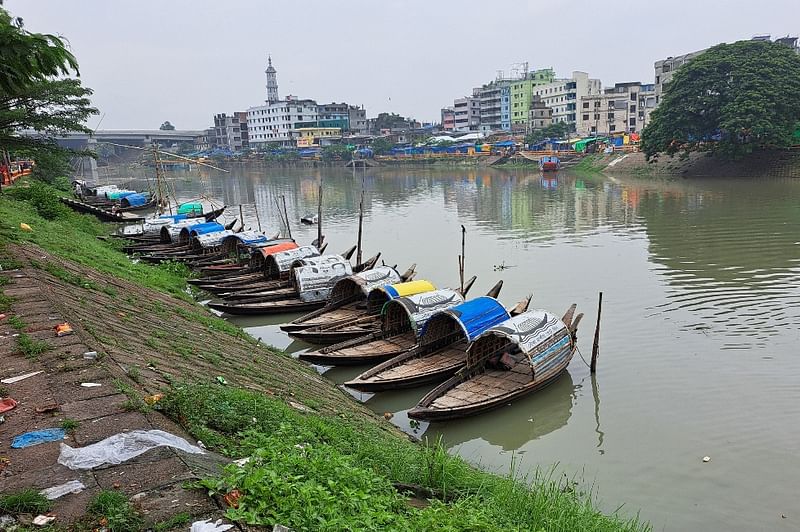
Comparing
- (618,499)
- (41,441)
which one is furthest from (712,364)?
(41,441)

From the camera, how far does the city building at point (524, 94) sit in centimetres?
9706

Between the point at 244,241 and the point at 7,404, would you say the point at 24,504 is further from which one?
the point at 244,241

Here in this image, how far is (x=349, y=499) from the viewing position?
4.54 meters

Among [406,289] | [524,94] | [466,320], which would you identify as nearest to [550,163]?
[524,94]

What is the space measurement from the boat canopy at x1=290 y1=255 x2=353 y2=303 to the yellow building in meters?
90.1

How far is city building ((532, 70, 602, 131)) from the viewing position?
288 ft

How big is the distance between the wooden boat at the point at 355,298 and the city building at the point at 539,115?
81.8 meters

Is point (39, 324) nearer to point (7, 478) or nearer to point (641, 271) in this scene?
point (7, 478)

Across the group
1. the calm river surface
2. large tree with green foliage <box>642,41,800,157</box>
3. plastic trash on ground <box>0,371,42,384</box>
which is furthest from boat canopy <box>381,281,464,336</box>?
large tree with green foliage <box>642,41,800,157</box>

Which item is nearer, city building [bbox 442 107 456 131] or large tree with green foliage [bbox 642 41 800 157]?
large tree with green foliage [bbox 642 41 800 157]

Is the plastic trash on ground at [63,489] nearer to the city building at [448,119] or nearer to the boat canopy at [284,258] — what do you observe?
the boat canopy at [284,258]

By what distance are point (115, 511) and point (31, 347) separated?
4270mm

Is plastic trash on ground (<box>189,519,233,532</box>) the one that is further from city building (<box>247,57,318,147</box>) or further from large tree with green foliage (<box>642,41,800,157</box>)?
city building (<box>247,57,318,147</box>)

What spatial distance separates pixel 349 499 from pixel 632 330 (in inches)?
488
